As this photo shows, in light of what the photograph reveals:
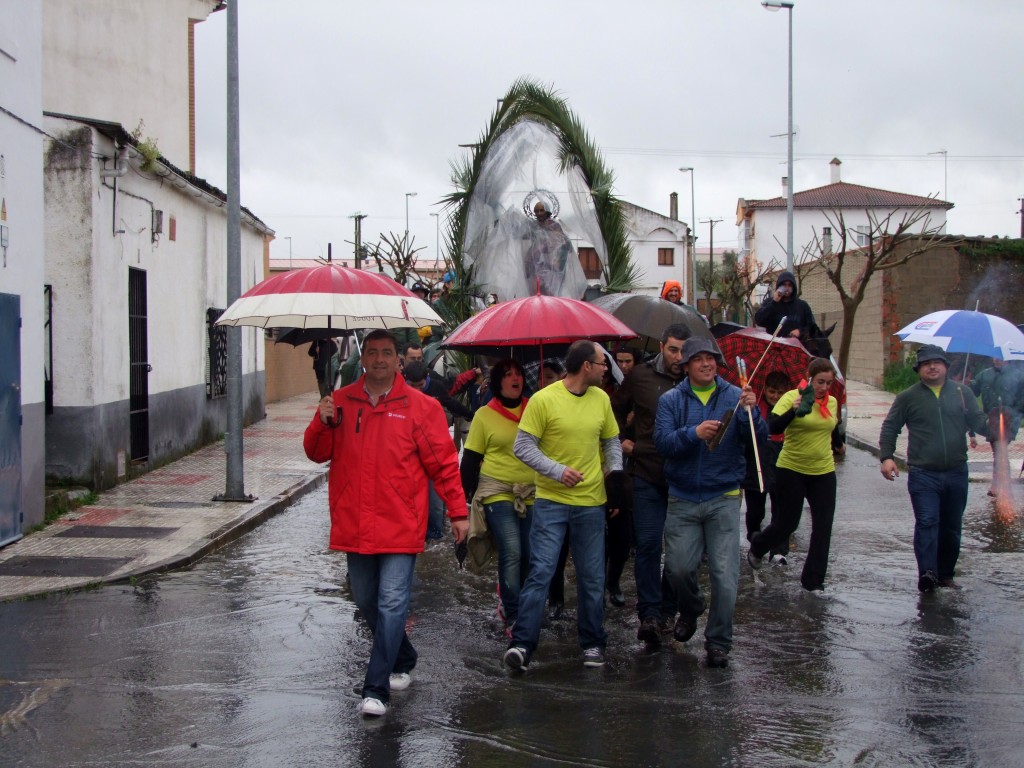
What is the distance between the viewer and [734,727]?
5340mm

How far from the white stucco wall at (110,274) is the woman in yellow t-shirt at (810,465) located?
25.3ft

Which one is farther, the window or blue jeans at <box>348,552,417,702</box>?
the window

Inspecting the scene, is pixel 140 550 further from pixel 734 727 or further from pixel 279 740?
pixel 734 727

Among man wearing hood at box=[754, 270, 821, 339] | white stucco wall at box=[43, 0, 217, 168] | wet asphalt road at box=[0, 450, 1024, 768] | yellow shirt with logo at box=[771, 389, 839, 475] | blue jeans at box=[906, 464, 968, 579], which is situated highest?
white stucco wall at box=[43, 0, 217, 168]

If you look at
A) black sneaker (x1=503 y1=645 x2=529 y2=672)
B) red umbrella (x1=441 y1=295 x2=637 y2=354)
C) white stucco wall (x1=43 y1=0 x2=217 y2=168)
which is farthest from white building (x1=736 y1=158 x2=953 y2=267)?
black sneaker (x1=503 y1=645 x2=529 y2=672)

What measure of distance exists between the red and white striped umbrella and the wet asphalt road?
6.22 feet

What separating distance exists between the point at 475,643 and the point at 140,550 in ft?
13.2

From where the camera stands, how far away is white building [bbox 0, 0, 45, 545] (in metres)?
9.66

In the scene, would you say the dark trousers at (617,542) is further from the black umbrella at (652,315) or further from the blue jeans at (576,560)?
the black umbrella at (652,315)

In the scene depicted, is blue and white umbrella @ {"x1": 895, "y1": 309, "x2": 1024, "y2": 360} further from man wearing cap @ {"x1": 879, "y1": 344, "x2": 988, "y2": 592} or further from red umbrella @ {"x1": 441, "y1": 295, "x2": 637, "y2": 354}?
red umbrella @ {"x1": 441, "y1": 295, "x2": 637, "y2": 354}

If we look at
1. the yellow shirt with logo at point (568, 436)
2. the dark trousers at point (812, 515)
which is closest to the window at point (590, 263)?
the dark trousers at point (812, 515)

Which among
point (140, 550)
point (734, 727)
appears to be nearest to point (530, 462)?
point (734, 727)

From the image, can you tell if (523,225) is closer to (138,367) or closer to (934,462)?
(934,462)

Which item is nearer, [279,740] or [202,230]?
[279,740]
